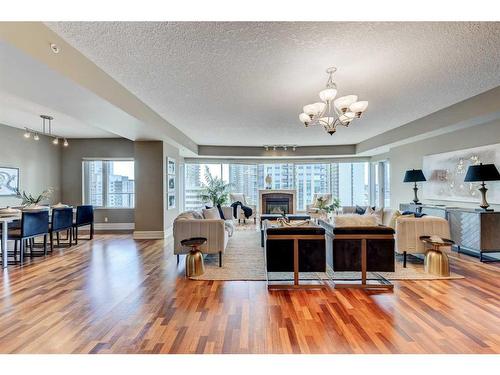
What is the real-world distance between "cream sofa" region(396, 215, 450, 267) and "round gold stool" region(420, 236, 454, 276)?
0.81 ft

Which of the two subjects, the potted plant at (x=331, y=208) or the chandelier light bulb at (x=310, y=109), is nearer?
the chandelier light bulb at (x=310, y=109)

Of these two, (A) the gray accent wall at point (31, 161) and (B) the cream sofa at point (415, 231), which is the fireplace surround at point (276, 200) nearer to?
(B) the cream sofa at point (415, 231)

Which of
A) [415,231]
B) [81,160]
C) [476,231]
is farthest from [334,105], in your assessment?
[81,160]

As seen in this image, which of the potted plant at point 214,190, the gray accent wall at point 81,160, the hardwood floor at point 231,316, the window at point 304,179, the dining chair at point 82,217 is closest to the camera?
the hardwood floor at point 231,316

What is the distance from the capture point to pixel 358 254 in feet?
11.3

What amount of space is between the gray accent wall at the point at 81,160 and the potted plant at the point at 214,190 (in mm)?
2621

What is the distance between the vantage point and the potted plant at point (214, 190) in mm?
9592

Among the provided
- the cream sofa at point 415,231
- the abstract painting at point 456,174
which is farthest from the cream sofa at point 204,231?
the abstract painting at point 456,174

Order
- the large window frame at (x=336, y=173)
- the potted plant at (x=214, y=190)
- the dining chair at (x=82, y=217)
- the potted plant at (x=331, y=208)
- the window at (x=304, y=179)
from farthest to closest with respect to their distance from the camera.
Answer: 1. the window at (x=304, y=179)
2. the large window frame at (x=336, y=173)
3. the potted plant at (x=214, y=190)
4. the potted plant at (x=331, y=208)
5. the dining chair at (x=82, y=217)

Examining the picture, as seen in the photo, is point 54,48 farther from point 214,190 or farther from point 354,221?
point 214,190

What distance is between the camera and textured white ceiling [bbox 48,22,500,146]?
2412 millimetres

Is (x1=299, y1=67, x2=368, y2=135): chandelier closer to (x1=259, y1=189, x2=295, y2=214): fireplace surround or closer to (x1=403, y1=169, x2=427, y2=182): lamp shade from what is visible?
(x1=403, y1=169, x2=427, y2=182): lamp shade

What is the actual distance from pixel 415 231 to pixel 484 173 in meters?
1.51

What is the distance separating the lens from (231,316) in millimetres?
2660
